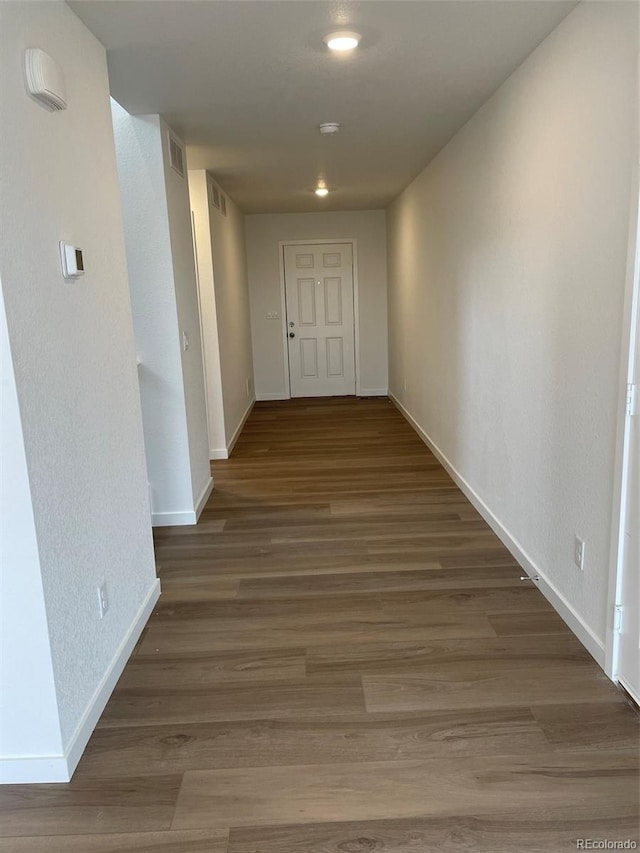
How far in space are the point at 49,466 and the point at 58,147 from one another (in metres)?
1.02

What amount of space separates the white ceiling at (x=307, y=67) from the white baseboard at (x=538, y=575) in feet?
7.42

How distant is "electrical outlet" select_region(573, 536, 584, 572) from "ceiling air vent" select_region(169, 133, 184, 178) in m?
2.95

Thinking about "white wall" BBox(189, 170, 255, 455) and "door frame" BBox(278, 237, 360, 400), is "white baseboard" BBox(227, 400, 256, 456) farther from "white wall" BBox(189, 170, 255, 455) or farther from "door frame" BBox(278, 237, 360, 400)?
"door frame" BBox(278, 237, 360, 400)

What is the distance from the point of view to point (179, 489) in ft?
12.3

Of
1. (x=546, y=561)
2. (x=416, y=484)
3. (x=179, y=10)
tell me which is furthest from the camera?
(x=416, y=484)

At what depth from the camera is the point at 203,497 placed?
404cm

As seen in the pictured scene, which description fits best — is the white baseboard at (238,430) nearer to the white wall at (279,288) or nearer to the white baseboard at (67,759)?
the white wall at (279,288)

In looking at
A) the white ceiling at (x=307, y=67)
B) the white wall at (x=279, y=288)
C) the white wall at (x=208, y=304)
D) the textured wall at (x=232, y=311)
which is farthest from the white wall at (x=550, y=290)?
the white wall at (x=279, y=288)

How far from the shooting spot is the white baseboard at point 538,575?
225cm

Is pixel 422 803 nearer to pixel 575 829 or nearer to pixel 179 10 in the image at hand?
pixel 575 829

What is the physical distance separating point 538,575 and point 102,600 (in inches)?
74.4

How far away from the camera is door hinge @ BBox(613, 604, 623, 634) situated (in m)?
2.04

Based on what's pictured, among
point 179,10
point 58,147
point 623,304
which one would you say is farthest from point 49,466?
point 623,304

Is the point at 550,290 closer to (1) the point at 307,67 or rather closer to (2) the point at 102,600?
(1) the point at 307,67
